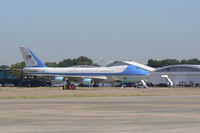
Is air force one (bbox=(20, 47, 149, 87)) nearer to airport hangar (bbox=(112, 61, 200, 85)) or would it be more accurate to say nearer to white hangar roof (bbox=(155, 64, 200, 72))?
airport hangar (bbox=(112, 61, 200, 85))

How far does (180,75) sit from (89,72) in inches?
1644

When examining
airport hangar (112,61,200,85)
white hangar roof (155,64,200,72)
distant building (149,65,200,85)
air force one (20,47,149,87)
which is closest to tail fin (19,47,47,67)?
air force one (20,47,149,87)

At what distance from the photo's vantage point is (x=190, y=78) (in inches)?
5281

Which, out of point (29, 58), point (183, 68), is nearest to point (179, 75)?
point (183, 68)

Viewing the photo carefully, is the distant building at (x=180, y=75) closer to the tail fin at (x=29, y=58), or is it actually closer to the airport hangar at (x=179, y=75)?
the airport hangar at (x=179, y=75)

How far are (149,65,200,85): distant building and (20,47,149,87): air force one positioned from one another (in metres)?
33.1

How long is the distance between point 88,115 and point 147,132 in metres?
8.86

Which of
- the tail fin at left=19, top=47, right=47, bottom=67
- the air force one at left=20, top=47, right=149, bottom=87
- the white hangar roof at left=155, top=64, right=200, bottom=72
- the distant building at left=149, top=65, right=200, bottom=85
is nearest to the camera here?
the air force one at left=20, top=47, right=149, bottom=87

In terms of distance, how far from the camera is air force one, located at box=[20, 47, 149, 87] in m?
100

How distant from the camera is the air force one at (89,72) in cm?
10006

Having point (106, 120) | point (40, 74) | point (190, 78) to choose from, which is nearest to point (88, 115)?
point (106, 120)

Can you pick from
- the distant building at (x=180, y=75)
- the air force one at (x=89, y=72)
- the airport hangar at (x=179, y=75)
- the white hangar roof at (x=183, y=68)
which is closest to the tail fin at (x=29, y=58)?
the air force one at (x=89, y=72)

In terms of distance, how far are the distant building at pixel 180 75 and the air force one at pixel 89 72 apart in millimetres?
33062

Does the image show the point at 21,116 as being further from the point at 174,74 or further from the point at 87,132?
the point at 174,74
